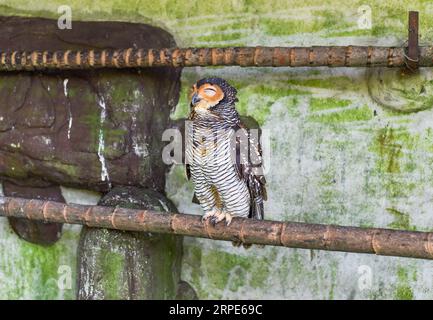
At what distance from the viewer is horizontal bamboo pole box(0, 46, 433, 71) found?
10.2 ft

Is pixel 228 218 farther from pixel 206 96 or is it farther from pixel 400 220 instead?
pixel 400 220

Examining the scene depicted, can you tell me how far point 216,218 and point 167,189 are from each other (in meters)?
0.88

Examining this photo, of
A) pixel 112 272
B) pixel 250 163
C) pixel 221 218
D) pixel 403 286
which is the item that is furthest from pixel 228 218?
pixel 403 286

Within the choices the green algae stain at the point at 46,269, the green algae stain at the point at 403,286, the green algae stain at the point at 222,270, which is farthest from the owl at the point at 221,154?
the green algae stain at the point at 46,269

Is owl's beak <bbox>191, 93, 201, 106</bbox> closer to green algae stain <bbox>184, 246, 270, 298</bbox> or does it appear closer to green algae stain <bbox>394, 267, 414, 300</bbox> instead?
green algae stain <bbox>184, 246, 270, 298</bbox>

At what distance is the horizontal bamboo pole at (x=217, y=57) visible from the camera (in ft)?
10.2

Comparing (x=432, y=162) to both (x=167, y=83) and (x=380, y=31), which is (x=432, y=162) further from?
(x=167, y=83)

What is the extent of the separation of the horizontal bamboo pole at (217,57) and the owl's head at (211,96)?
0.44 m

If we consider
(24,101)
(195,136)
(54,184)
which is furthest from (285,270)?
(24,101)

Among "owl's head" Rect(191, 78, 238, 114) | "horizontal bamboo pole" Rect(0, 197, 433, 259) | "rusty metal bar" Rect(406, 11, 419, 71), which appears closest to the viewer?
"horizontal bamboo pole" Rect(0, 197, 433, 259)

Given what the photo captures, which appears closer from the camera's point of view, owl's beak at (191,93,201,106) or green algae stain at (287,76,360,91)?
owl's beak at (191,93,201,106)

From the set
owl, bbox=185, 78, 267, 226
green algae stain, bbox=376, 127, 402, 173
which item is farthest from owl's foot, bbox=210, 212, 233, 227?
green algae stain, bbox=376, 127, 402, 173

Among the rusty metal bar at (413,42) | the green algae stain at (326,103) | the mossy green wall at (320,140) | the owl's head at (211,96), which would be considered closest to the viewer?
the owl's head at (211,96)

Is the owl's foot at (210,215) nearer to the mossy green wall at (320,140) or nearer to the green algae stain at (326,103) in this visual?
the mossy green wall at (320,140)
